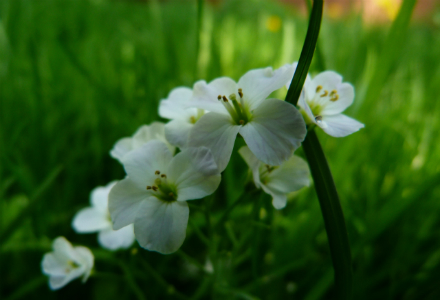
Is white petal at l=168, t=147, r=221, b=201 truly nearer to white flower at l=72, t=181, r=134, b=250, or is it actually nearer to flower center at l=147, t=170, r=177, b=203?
flower center at l=147, t=170, r=177, b=203

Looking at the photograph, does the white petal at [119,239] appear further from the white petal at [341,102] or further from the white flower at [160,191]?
the white petal at [341,102]

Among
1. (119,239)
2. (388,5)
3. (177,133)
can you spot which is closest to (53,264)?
(119,239)

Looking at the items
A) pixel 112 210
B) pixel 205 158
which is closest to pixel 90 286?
pixel 112 210

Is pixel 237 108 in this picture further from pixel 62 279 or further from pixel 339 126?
pixel 62 279

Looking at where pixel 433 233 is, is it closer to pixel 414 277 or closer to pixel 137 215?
pixel 414 277

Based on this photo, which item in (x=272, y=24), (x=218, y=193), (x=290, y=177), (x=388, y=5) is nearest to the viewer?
(x=290, y=177)

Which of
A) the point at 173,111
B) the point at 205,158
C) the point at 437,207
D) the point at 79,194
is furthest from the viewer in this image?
the point at 79,194

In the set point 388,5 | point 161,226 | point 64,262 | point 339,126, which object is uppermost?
point 388,5
